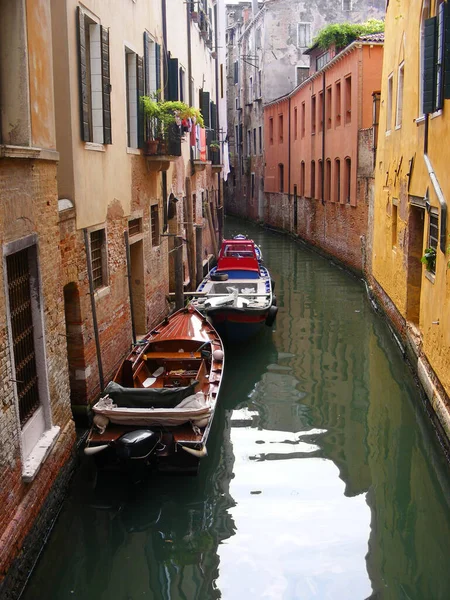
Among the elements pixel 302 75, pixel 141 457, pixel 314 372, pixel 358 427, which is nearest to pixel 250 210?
pixel 302 75

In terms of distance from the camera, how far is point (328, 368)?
1125 centimetres

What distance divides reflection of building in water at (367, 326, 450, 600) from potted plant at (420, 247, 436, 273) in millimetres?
1775

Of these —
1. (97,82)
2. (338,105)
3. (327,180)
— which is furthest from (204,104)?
(97,82)

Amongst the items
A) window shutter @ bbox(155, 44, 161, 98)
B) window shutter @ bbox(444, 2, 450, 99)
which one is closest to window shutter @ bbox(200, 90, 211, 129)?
window shutter @ bbox(155, 44, 161, 98)

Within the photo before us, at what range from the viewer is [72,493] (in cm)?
671

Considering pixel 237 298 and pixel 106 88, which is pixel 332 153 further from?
pixel 106 88

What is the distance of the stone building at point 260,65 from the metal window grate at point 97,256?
19136mm

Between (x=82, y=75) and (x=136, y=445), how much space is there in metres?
4.02

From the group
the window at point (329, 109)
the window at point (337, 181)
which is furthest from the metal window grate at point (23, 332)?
the window at point (329, 109)

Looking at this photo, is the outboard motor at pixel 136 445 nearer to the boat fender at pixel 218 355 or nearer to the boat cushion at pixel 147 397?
the boat cushion at pixel 147 397

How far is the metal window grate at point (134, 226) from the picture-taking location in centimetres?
1038

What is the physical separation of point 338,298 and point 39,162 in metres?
11.5

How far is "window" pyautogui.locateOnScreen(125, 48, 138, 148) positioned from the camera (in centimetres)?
1023

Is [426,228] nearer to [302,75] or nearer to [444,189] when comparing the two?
[444,189]
